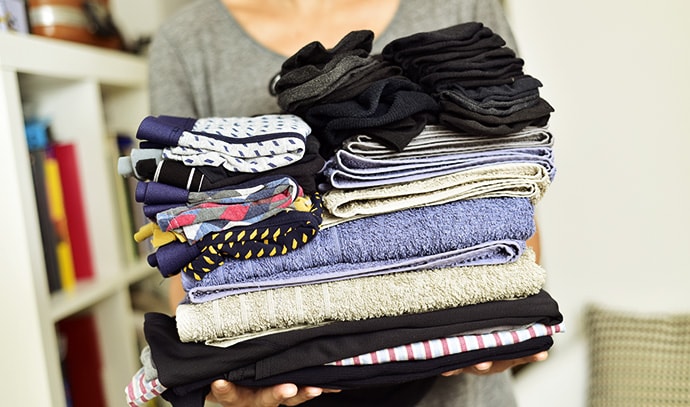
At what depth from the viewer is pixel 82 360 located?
124 centimetres

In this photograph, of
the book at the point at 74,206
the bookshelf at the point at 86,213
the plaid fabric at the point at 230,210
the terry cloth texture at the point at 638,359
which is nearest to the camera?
the plaid fabric at the point at 230,210

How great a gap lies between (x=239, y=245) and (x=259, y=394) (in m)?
0.15

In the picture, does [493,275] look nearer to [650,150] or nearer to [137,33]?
[650,150]

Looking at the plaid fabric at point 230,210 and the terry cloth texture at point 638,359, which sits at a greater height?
the plaid fabric at point 230,210

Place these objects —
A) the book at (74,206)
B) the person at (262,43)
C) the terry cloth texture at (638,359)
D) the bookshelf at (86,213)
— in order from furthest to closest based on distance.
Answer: the book at (74,206)
the terry cloth texture at (638,359)
the bookshelf at (86,213)
the person at (262,43)

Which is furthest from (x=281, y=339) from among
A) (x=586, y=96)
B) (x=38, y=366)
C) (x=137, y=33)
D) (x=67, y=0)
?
(x=137, y=33)

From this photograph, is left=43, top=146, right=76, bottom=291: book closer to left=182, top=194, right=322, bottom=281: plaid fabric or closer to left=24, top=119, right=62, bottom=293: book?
left=24, top=119, right=62, bottom=293: book

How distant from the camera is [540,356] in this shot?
1.85 ft

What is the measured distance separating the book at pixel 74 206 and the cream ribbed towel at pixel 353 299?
2.59 ft

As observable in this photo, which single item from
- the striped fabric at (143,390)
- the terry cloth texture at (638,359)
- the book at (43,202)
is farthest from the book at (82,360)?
the terry cloth texture at (638,359)

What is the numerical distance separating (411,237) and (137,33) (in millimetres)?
1278

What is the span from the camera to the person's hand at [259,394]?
521 mm

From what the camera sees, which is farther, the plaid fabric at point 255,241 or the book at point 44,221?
the book at point 44,221

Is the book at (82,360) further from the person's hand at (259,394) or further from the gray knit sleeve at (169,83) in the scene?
the person's hand at (259,394)
